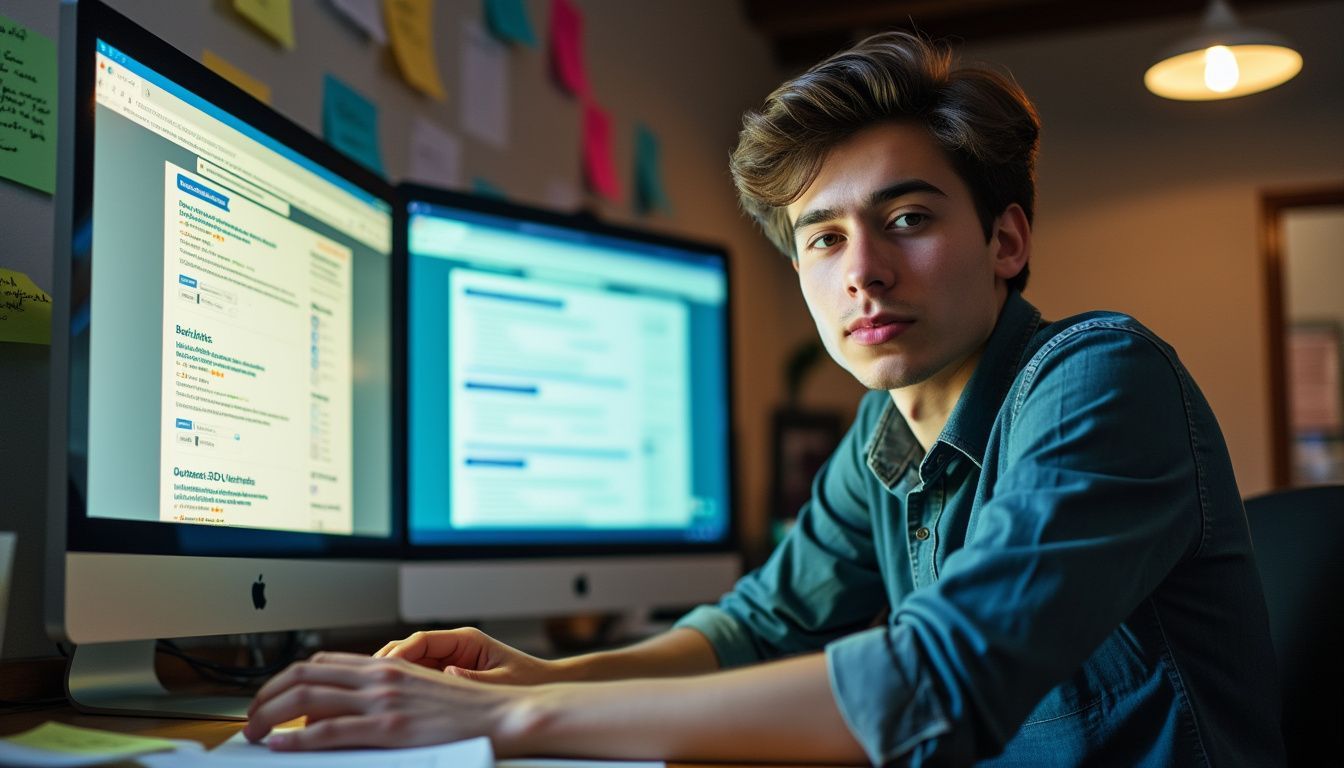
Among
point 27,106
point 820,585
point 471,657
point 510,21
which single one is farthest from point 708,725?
point 510,21

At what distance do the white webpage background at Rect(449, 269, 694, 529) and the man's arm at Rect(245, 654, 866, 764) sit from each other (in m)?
0.65

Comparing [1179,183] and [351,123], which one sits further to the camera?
[1179,183]

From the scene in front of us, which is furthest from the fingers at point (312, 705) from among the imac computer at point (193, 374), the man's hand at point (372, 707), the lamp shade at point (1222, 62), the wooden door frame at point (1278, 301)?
the wooden door frame at point (1278, 301)

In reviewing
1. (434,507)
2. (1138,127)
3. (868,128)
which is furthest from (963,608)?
(1138,127)

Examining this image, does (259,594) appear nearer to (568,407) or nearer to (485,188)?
(568,407)

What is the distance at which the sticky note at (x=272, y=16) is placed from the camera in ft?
4.16

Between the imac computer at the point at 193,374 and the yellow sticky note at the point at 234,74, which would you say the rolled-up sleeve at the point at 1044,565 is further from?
the yellow sticky note at the point at 234,74

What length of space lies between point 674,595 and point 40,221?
0.86m

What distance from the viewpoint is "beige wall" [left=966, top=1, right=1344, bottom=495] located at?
140 inches

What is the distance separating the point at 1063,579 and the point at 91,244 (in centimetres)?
63

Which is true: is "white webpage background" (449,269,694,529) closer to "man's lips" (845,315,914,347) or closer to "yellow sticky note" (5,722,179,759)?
"man's lips" (845,315,914,347)

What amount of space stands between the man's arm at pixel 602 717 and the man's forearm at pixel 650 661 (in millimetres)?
299

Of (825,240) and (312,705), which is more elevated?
(825,240)

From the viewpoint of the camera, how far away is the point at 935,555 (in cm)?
107
